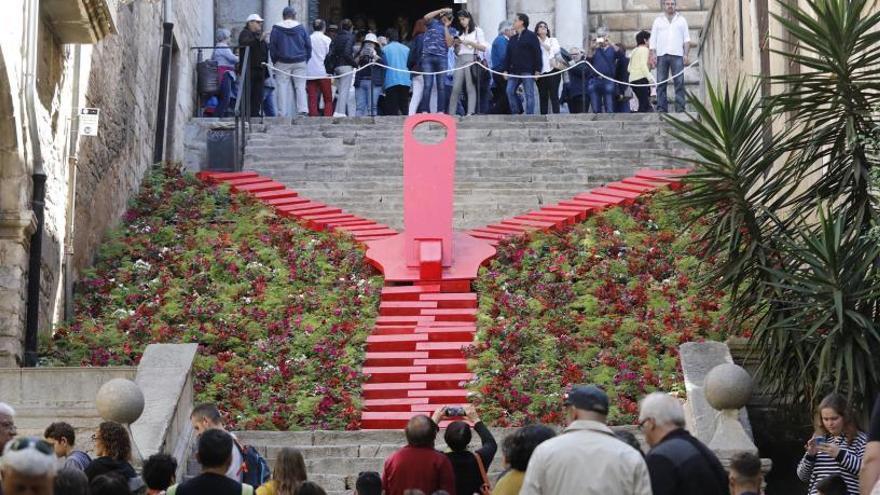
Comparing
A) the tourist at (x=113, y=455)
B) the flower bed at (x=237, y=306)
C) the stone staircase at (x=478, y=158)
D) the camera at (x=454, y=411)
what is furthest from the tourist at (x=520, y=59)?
the tourist at (x=113, y=455)

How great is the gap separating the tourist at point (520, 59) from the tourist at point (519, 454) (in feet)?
53.5

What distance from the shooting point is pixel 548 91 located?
25562 millimetres

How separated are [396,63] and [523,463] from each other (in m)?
17.3

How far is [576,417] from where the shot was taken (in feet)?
24.6

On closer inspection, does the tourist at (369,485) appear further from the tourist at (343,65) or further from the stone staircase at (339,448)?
the tourist at (343,65)

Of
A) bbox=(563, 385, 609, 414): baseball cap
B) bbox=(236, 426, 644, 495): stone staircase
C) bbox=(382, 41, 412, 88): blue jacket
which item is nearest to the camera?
bbox=(563, 385, 609, 414): baseball cap

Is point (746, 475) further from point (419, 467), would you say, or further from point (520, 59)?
point (520, 59)

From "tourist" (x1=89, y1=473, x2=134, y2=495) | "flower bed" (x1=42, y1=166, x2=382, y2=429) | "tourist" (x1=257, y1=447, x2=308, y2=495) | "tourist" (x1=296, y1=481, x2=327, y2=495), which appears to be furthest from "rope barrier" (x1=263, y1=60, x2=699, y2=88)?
"tourist" (x1=89, y1=473, x2=134, y2=495)

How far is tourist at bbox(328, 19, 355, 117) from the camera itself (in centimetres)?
2606

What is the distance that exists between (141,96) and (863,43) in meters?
11.0

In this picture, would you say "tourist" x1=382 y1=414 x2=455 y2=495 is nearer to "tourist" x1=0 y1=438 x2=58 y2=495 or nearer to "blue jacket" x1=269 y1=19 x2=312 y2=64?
"tourist" x1=0 y1=438 x2=58 y2=495

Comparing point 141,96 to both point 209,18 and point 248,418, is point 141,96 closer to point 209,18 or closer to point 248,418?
point 209,18

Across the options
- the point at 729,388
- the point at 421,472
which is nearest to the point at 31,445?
the point at 421,472

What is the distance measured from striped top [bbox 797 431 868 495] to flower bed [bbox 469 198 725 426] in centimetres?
428
